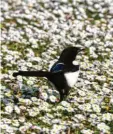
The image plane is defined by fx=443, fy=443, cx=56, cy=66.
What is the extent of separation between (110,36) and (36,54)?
2186mm

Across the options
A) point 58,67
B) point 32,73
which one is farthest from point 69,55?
point 32,73

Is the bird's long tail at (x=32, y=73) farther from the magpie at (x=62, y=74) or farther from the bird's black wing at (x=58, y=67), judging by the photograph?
the bird's black wing at (x=58, y=67)

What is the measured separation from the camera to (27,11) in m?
12.2

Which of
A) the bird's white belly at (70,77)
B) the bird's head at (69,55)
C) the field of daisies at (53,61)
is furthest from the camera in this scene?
the bird's head at (69,55)

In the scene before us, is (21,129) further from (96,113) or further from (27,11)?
(27,11)

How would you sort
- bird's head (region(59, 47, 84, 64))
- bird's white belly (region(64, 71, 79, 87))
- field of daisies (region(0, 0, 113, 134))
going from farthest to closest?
bird's head (region(59, 47, 84, 64)) < bird's white belly (region(64, 71, 79, 87)) < field of daisies (region(0, 0, 113, 134))

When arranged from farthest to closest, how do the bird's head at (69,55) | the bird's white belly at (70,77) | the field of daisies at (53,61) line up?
the bird's head at (69,55) < the bird's white belly at (70,77) < the field of daisies at (53,61)

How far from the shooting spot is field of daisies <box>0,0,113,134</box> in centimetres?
670

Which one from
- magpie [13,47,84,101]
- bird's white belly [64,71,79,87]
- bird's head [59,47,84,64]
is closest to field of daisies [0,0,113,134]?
magpie [13,47,84,101]

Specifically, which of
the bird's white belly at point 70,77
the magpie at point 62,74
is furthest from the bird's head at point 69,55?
the bird's white belly at point 70,77

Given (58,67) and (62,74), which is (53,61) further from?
(62,74)

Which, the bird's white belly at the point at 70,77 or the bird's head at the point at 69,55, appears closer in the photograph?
the bird's white belly at the point at 70,77

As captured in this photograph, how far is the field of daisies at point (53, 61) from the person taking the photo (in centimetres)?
670

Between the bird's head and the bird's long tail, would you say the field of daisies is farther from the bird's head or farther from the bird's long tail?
the bird's head
